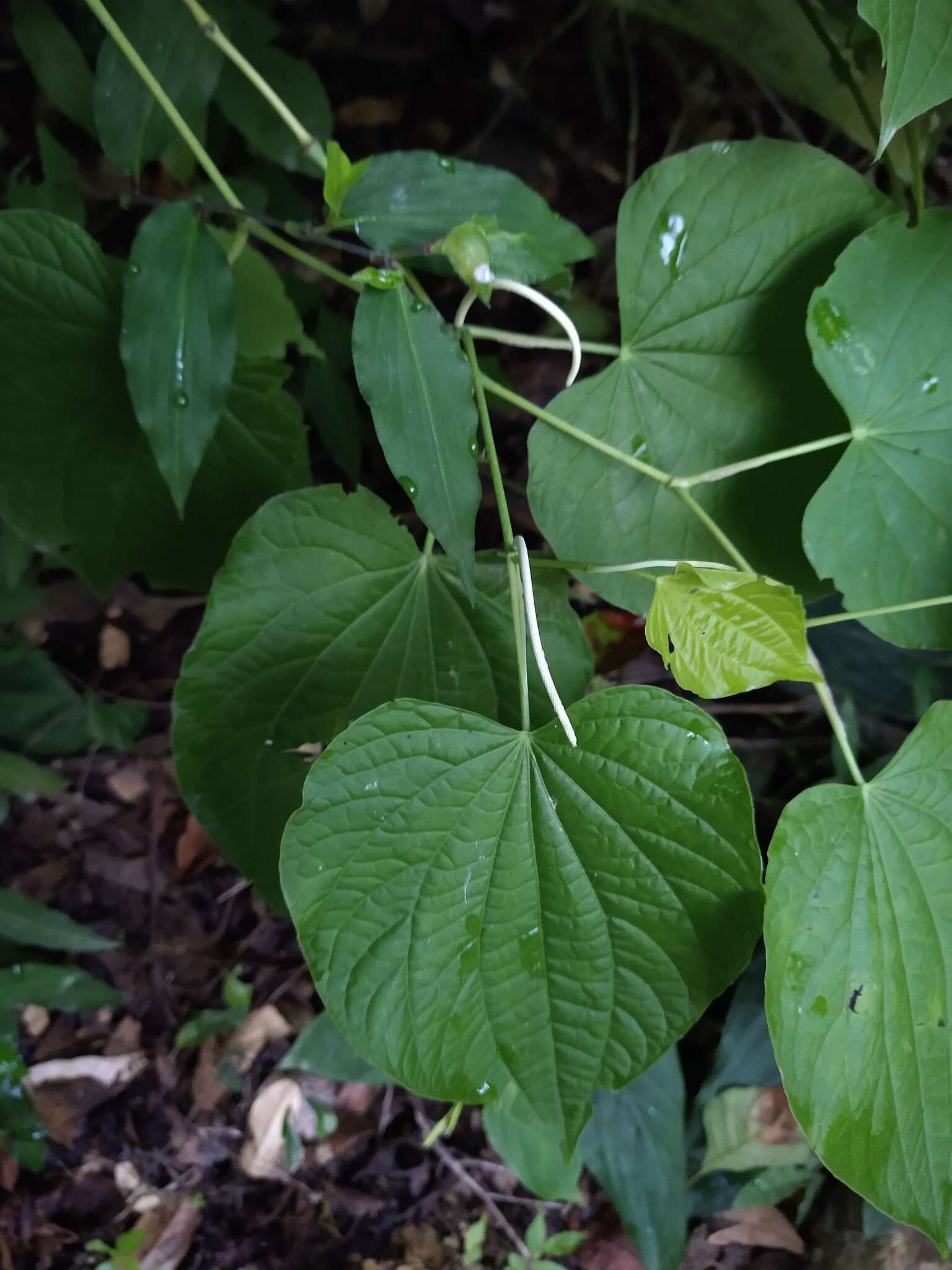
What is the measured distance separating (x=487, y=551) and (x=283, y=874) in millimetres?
350

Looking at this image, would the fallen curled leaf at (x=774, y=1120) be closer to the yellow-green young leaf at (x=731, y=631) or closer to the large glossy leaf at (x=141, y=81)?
the yellow-green young leaf at (x=731, y=631)

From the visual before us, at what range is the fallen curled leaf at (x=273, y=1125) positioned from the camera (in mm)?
1216

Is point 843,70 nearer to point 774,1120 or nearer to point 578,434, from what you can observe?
point 578,434

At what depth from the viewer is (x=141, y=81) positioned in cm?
77

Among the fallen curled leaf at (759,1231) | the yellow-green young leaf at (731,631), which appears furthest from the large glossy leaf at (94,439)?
the fallen curled leaf at (759,1231)

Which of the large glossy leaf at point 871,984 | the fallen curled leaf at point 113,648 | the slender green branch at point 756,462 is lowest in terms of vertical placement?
the fallen curled leaf at point 113,648

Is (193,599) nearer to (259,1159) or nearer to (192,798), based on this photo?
(192,798)

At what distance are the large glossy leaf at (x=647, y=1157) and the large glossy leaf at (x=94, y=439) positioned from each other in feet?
2.95

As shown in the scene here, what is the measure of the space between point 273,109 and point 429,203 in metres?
0.49

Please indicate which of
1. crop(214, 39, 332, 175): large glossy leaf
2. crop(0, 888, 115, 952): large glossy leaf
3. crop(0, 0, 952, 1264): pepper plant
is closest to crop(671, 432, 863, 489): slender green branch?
crop(0, 0, 952, 1264): pepper plant

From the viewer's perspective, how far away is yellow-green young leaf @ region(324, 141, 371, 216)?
620mm

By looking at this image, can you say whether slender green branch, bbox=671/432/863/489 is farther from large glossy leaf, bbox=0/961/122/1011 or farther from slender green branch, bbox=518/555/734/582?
large glossy leaf, bbox=0/961/122/1011

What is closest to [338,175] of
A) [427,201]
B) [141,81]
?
[427,201]

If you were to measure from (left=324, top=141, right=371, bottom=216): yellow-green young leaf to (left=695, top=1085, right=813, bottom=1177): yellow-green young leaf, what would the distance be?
1188 millimetres
